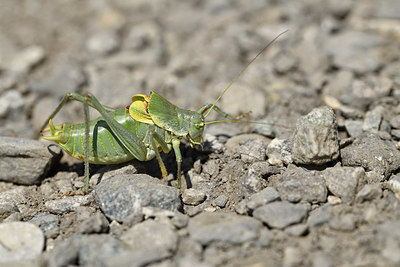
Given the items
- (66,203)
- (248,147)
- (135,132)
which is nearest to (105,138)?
(135,132)

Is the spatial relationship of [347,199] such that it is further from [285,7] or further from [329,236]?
[285,7]

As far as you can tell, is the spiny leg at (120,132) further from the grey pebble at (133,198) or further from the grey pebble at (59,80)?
the grey pebble at (59,80)

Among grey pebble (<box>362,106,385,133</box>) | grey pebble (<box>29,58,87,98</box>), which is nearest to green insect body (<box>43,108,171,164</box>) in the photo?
grey pebble (<box>29,58,87,98</box>)

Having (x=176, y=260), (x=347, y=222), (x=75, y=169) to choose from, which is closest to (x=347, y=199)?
(x=347, y=222)

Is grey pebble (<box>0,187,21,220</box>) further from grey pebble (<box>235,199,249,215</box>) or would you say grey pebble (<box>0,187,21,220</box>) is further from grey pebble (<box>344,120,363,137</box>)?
grey pebble (<box>344,120,363,137</box>)

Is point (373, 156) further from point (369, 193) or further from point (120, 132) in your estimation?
point (120, 132)

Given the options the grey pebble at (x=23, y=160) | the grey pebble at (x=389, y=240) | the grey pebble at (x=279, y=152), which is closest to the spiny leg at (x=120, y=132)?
the grey pebble at (x=23, y=160)
